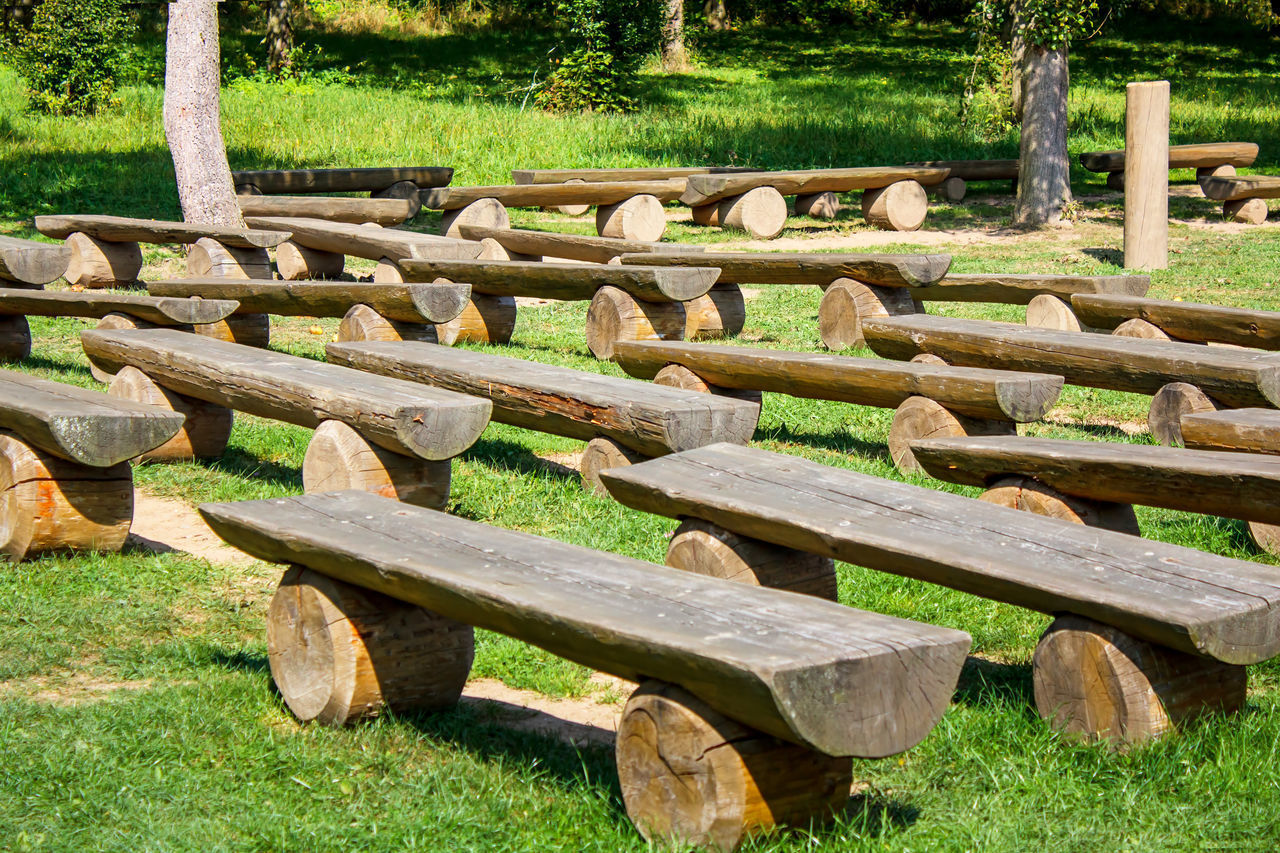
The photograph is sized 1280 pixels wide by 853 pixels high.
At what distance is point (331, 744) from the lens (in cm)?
314

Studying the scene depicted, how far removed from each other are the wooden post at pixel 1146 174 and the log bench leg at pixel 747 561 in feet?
27.9

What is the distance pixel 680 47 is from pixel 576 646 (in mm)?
27207

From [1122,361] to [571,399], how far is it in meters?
2.55

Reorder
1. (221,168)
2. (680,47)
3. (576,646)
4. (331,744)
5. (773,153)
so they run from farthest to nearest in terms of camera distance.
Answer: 1. (680,47)
2. (773,153)
3. (221,168)
4. (331,744)
5. (576,646)

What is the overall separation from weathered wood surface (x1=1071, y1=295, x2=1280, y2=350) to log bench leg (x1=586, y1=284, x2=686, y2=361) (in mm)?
2281

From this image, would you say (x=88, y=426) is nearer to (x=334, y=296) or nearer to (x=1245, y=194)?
(x=334, y=296)

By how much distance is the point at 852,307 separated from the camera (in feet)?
26.0

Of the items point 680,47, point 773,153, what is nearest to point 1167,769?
point 773,153

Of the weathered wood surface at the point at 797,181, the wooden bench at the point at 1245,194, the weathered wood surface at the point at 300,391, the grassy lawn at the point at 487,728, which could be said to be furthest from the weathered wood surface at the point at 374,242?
the wooden bench at the point at 1245,194

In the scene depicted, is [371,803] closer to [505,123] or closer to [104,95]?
[505,123]

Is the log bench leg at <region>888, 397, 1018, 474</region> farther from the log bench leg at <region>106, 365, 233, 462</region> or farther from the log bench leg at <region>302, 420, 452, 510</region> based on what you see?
the log bench leg at <region>106, 365, 233, 462</region>

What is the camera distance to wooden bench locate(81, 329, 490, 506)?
4.42m

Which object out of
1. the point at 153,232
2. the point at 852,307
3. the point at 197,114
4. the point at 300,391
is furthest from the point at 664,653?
the point at 197,114

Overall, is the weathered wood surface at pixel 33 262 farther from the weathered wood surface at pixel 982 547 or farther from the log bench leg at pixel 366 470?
the weathered wood surface at pixel 982 547
